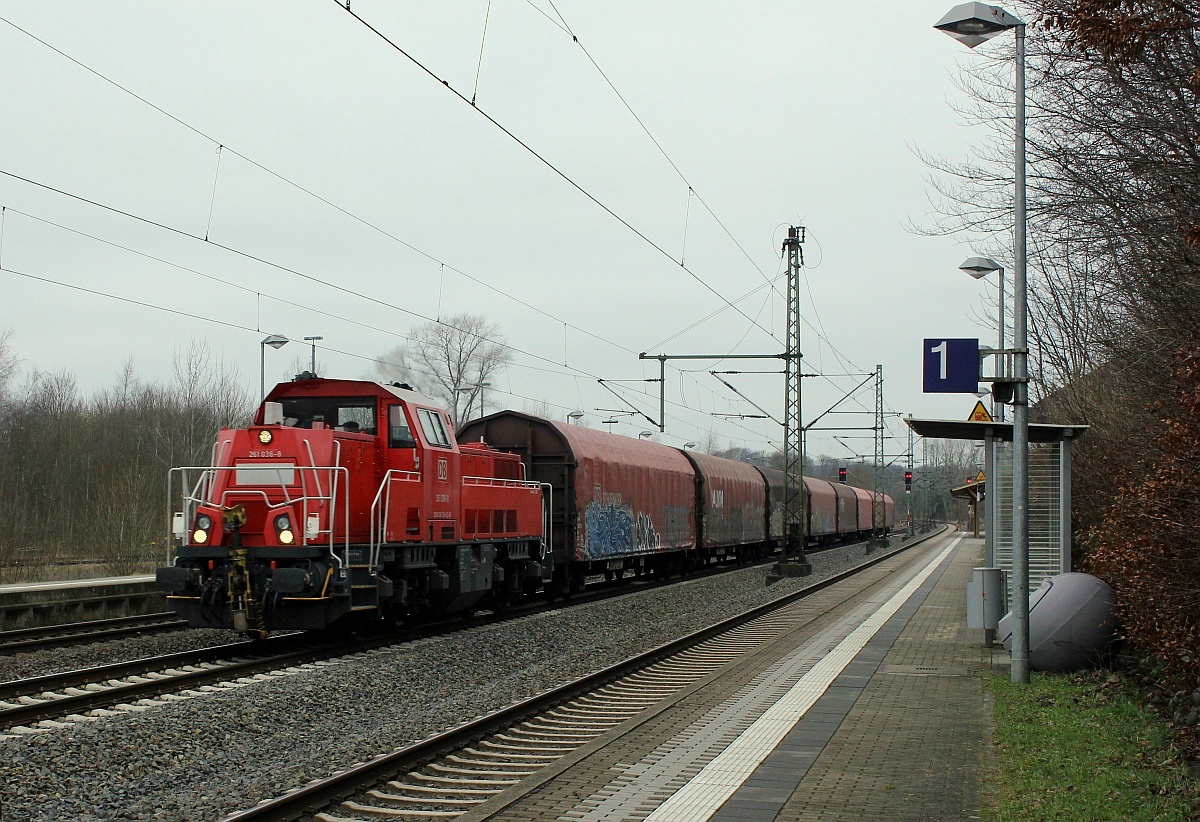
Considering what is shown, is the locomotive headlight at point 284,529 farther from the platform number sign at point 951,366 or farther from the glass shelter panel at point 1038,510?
the glass shelter panel at point 1038,510

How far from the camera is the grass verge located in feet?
22.2

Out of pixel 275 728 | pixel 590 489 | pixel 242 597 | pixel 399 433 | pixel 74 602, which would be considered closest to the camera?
pixel 275 728

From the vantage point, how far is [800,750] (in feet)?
27.4

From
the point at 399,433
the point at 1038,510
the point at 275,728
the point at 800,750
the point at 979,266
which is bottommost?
the point at 275,728

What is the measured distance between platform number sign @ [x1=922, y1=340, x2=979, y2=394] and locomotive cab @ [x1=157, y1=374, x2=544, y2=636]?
22.3 feet

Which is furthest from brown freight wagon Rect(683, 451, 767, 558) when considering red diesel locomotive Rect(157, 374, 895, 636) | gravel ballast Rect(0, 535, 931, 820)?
gravel ballast Rect(0, 535, 931, 820)

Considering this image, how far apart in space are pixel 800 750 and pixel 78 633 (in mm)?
12706

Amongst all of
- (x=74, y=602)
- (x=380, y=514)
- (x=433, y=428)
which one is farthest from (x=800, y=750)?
(x=74, y=602)

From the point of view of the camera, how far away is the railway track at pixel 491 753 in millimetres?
7082

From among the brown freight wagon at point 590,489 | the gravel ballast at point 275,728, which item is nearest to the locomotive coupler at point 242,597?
the gravel ballast at point 275,728

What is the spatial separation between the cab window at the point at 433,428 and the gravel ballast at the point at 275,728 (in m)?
2.85

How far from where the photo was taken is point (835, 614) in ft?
67.7

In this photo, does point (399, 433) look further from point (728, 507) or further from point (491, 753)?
point (728, 507)

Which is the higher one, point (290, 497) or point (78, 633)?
point (290, 497)
